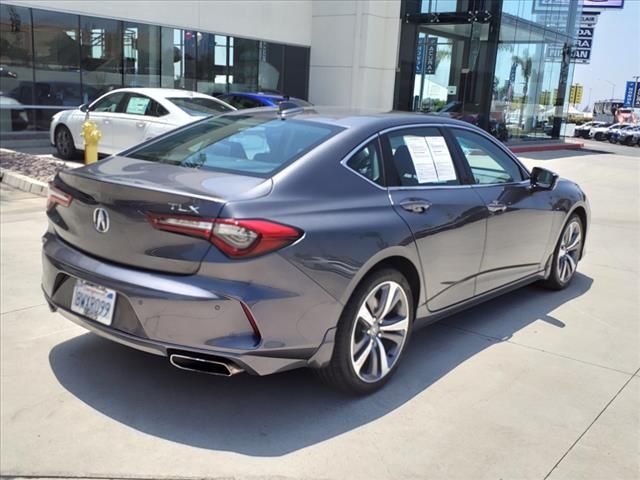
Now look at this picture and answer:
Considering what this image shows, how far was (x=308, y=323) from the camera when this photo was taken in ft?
10.4

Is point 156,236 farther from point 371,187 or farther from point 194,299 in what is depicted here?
point 371,187

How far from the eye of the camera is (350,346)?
345cm

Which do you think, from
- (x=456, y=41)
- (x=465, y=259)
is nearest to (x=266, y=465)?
(x=465, y=259)

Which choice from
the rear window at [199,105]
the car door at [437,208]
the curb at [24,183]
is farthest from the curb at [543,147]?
the car door at [437,208]

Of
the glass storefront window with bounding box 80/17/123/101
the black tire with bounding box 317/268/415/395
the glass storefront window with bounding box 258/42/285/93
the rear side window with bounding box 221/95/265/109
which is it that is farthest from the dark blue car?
the black tire with bounding box 317/268/415/395

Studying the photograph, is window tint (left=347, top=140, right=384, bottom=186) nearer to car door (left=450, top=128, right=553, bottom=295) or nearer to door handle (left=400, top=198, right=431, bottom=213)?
door handle (left=400, top=198, right=431, bottom=213)

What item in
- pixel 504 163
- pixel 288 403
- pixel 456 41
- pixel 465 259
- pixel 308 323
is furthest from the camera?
pixel 456 41

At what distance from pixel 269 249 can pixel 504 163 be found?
9.03 ft

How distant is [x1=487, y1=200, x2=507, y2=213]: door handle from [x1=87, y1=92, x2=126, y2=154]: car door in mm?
8326

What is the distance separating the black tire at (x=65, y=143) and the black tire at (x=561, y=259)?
30.3 ft

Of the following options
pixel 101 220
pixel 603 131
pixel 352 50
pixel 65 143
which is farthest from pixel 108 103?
pixel 603 131

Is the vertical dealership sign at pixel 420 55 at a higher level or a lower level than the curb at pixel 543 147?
higher

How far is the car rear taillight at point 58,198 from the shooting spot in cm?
356

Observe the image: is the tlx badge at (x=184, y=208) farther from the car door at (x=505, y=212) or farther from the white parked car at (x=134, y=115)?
the white parked car at (x=134, y=115)
